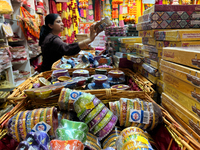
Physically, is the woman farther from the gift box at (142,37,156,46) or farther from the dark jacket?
the gift box at (142,37,156,46)

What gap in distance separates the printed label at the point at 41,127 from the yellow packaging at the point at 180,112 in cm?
59

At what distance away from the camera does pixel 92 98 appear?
2.48 feet

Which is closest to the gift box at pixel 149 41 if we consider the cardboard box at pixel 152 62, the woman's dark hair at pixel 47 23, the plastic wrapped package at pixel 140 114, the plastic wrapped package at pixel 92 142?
the cardboard box at pixel 152 62

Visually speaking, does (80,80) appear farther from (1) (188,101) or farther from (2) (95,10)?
(2) (95,10)


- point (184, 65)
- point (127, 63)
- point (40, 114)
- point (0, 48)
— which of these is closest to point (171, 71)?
point (184, 65)

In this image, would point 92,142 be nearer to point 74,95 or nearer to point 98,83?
point 74,95

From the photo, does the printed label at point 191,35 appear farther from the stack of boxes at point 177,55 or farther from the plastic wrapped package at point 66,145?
the plastic wrapped package at point 66,145

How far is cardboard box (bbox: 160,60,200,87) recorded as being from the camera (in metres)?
0.55

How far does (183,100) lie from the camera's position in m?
0.67

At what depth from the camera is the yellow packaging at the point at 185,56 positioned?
1.84ft

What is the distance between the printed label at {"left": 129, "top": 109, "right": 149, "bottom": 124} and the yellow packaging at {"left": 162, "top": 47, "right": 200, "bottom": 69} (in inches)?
11.0

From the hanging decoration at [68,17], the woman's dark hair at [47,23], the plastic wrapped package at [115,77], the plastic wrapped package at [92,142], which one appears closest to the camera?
the plastic wrapped package at [92,142]

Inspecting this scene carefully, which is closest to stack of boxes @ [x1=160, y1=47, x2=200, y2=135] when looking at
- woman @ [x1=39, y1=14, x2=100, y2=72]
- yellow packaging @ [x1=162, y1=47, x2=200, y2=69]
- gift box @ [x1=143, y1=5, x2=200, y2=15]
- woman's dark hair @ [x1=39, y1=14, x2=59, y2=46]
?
yellow packaging @ [x1=162, y1=47, x2=200, y2=69]

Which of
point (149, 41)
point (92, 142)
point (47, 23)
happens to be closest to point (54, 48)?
point (47, 23)
